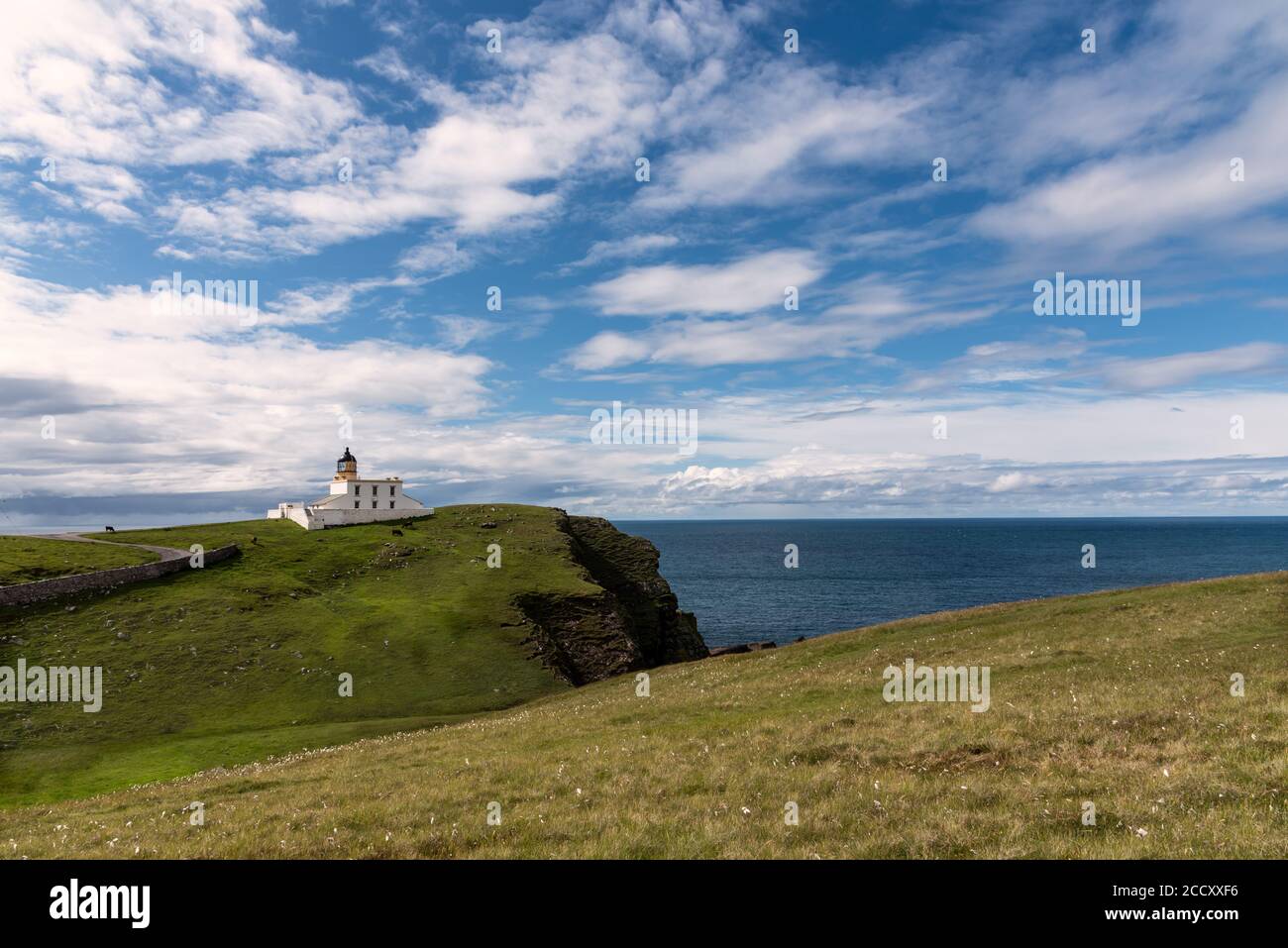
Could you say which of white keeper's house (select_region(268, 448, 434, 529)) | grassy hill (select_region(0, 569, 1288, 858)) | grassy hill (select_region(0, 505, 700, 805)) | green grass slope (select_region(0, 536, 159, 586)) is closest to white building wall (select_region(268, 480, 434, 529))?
white keeper's house (select_region(268, 448, 434, 529))

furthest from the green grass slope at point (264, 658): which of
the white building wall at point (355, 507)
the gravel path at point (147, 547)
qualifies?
the white building wall at point (355, 507)

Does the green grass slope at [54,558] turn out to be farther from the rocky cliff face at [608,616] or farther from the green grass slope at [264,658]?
the rocky cliff face at [608,616]

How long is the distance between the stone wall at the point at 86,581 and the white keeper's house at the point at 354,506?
1231 inches

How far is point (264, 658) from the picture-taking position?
→ 52938 mm

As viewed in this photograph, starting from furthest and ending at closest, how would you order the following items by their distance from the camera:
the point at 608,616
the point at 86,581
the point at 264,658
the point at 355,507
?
the point at 355,507 < the point at 608,616 < the point at 86,581 < the point at 264,658

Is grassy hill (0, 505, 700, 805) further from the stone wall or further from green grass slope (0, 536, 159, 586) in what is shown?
green grass slope (0, 536, 159, 586)

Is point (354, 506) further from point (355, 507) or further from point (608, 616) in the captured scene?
point (608, 616)

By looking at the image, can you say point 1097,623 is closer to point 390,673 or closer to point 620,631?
point 620,631

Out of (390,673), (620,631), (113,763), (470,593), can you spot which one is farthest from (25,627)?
(620,631)

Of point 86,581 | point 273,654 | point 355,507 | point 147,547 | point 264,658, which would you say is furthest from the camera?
point 355,507

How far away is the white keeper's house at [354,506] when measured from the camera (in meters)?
105

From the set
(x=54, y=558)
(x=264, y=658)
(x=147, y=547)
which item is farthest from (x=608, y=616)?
(x=147, y=547)

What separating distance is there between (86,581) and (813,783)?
234ft

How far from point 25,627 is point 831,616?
363 feet
